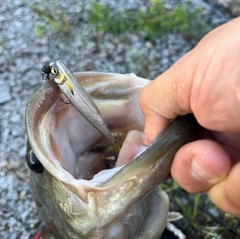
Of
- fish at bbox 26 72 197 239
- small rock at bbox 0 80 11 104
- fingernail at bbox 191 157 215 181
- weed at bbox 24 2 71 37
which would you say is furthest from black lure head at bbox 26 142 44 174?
weed at bbox 24 2 71 37

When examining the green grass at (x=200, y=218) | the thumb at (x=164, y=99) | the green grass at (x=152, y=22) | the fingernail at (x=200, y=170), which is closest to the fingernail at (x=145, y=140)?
the thumb at (x=164, y=99)

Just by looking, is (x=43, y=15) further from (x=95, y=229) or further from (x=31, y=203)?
(x=95, y=229)

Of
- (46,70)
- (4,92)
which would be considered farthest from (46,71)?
(4,92)

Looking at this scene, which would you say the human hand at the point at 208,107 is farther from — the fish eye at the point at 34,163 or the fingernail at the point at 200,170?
the fish eye at the point at 34,163

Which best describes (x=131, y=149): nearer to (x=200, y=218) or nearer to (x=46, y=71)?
(x=46, y=71)

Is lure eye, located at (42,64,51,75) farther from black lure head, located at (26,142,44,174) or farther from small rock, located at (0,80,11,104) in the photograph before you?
small rock, located at (0,80,11,104)

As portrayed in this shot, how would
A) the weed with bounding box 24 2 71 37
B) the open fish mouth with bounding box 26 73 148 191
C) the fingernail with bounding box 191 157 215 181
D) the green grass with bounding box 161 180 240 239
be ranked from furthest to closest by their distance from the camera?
the weed with bounding box 24 2 71 37 → the green grass with bounding box 161 180 240 239 → the open fish mouth with bounding box 26 73 148 191 → the fingernail with bounding box 191 157 215 181
